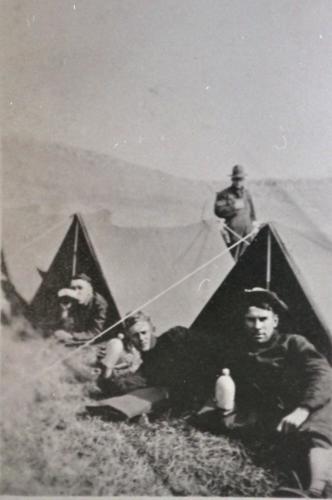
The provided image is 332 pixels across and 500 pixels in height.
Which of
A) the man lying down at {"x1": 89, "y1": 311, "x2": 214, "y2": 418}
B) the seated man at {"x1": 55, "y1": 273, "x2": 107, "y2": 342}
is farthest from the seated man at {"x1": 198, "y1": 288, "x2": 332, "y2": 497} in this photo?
the seated man at {"x1": 55, "y1": 273, "x2": 107, "y2": 342}

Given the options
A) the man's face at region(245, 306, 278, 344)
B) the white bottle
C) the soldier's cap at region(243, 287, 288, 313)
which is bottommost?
A: the white bottle

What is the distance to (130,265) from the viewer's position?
2.46 m

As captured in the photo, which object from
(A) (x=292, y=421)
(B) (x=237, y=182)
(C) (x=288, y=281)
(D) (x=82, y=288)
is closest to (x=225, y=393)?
(A) (x=292, y=421)

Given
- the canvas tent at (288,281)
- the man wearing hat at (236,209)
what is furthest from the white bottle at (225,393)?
the man wearing hat at (236,209)

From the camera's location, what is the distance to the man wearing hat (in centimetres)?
247

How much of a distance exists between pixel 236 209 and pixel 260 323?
0.34m

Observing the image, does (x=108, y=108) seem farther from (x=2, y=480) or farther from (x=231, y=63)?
(x=2, y=480)

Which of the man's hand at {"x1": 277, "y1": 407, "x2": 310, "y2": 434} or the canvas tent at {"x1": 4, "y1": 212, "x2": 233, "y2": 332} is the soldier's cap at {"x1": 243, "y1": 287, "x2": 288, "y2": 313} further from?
the man's hand at {"x1": 277, "y1": 407, "x2": 310, "y2": 434}

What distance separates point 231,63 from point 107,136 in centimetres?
43

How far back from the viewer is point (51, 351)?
2.44 m

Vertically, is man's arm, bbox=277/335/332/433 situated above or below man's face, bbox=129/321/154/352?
below

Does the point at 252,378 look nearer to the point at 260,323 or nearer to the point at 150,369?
the point at 260,323

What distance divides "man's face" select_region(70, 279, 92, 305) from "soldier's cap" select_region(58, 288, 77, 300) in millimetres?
12

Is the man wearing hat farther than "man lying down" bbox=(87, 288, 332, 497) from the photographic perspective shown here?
Yes
